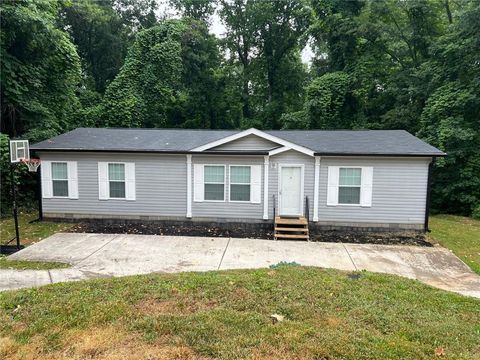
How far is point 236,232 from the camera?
10.8m

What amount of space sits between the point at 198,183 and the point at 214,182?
53 centimetres

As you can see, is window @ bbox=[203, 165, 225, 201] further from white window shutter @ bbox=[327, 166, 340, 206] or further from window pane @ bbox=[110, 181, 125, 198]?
white window shutter @ bbox=[327, 166, 340, 206]

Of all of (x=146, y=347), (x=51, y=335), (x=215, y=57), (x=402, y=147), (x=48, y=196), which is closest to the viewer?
(x=146, y=347)

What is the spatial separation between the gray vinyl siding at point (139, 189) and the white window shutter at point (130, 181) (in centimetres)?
13

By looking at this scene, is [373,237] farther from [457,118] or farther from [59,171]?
[59,171]

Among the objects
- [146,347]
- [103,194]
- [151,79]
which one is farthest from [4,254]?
[151,79]

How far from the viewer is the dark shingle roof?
428 inches

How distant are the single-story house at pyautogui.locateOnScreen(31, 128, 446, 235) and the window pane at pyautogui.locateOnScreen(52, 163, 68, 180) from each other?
0.03m

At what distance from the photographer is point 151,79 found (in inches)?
842

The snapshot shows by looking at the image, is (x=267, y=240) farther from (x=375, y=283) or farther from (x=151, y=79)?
(x=151, y=79)

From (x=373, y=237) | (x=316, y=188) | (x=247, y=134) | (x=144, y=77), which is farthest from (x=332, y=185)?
(x=144, y=77)

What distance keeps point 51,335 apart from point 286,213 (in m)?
8.36

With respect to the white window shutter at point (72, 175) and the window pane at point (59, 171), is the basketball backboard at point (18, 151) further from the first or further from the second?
the window pane at point (59, 171)

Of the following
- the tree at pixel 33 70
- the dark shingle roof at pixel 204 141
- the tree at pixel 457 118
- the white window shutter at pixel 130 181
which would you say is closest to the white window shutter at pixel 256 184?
the dark shingle roof at pixel 204 141
